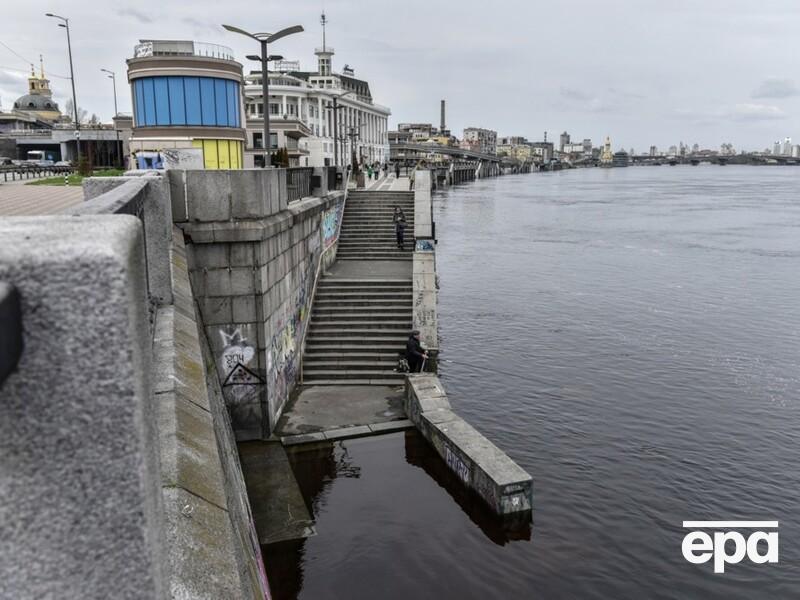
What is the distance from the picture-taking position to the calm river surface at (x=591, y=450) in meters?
12.8

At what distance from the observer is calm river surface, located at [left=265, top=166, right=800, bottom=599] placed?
12.8m

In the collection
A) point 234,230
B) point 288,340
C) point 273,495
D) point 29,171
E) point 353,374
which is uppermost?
point 29,171

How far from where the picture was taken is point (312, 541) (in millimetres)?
→ 13211

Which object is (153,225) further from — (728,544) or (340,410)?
(728,544)

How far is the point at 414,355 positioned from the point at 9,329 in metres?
18.9

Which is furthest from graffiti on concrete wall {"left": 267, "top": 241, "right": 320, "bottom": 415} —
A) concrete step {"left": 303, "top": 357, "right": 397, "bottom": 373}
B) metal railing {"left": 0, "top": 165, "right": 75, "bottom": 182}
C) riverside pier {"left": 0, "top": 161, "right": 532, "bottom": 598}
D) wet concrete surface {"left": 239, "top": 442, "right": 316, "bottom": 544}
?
metal railing {"left": 0, "top": 165, "right": 75, "bottom": 182}

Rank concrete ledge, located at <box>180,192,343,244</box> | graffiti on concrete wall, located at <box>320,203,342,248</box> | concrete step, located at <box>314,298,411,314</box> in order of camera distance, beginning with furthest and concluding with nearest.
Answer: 1. graffiti on concrete wall, located at <box>320,203,342,248</box>
2. concrete step, located at <box>314,298,411,314</box>
3. concrete ledge, located at <box>180,192,343,244</box>

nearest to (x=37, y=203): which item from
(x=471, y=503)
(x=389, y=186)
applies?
(x=471, y=503)

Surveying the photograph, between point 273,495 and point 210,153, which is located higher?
point 210,153

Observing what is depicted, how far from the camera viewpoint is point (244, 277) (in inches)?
602

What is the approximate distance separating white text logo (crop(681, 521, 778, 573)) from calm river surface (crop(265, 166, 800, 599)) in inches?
8.3

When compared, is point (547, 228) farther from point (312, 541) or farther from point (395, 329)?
point (312, 541)

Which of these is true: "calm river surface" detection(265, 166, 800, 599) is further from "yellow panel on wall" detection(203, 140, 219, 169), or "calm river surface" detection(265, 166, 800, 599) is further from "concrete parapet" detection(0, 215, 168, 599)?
"yellow panel on wall" detection(203, 140, 219, 169)

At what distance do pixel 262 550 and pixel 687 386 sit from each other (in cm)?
1630
